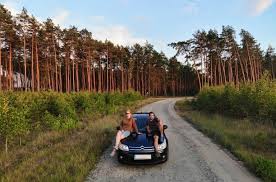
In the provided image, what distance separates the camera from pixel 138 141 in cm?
1112

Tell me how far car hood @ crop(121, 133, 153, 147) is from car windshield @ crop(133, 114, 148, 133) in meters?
0.67

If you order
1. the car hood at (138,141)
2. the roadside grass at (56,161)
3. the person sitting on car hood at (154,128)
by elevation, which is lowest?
the roadside grass at (56,161)

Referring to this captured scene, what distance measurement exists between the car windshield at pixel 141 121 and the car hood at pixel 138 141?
0.67m

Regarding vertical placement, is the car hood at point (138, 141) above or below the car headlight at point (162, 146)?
above

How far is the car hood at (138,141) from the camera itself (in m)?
10.9

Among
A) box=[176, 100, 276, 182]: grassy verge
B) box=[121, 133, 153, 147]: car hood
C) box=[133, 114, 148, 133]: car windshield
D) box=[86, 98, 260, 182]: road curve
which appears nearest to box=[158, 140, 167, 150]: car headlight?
box=[121, 133, 153, 147]: car hood

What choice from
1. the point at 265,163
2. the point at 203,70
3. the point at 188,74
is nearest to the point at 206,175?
the point at 265,163

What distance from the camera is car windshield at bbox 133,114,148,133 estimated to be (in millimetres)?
12375

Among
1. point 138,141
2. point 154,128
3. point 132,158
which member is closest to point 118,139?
point 138,141

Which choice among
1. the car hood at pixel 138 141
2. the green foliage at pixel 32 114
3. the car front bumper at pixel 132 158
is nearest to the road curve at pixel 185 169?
the car front bumper at pixel 132 158

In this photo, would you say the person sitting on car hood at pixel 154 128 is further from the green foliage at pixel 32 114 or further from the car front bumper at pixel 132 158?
the green foliage at pixel 32 114

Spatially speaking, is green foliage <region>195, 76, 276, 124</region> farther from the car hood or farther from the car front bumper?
the car front bumper

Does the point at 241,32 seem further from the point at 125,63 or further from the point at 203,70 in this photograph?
the point at 125,63

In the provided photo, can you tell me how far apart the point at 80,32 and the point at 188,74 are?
2492 inches
